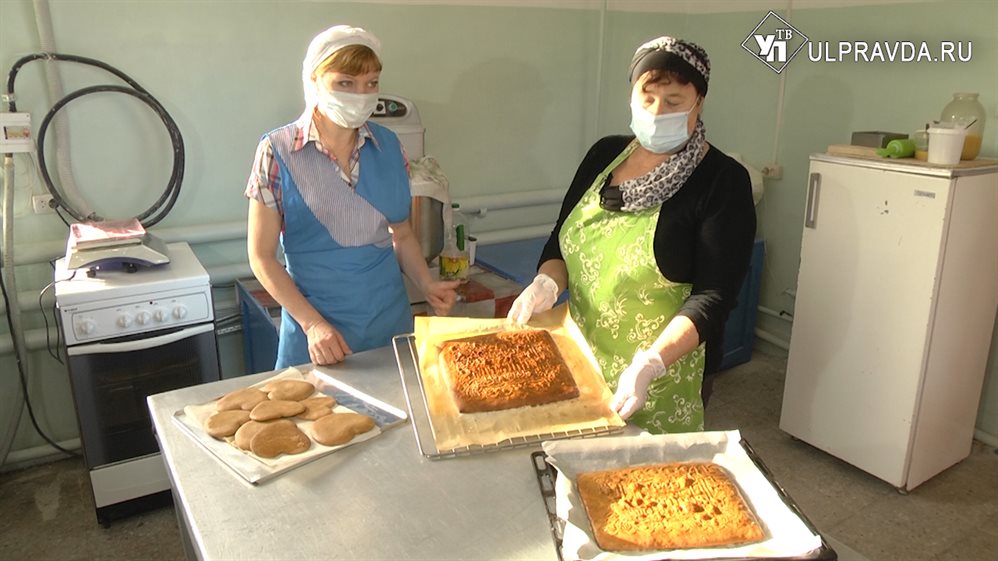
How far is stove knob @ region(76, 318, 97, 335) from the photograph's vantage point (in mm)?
2189

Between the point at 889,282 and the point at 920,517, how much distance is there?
834mm

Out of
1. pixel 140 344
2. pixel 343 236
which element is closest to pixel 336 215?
pixel 343 236

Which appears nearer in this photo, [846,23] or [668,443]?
[668,443]

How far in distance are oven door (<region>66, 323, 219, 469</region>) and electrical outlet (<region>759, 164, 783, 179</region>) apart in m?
2.64

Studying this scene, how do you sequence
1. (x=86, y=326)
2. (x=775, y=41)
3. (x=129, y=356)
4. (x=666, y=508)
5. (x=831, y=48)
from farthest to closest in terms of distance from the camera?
(x=775, y=41), (x=831, y=48), (x=129, y=356), (x=86, y=326), (x=666, y=508)

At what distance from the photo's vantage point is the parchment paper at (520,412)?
4.06 feet

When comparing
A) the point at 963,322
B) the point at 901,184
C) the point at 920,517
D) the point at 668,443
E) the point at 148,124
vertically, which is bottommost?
the point at 920,517

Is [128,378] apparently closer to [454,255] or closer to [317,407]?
[454,255]

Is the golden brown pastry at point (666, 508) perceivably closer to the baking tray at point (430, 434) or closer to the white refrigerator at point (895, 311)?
the baking tray at point (430, 434)

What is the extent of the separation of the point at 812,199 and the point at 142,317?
94.3 inches

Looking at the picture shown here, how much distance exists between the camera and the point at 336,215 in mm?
1764

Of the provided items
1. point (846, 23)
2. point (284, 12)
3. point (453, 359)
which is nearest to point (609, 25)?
point (846, 23)

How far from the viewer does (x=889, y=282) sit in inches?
100

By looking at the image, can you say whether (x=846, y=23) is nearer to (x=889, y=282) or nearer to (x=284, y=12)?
(x=889, y=282)
